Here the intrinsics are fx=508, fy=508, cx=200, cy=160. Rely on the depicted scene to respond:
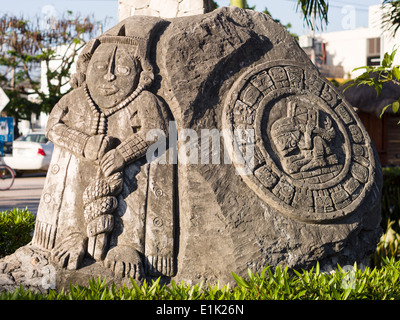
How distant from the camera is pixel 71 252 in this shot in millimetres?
3488

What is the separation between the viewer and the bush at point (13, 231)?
491 cm

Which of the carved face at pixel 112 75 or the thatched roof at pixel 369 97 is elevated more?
the thatched roof at pixel 369 97

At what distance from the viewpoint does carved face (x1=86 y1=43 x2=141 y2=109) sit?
12.4 feet

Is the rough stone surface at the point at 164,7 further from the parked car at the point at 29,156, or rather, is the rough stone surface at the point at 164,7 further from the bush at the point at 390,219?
the parked car at the point at 29,156

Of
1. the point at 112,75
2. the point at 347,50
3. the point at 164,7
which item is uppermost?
the point at 347,50

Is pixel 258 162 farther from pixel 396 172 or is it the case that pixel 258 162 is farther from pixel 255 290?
pixel 396 172

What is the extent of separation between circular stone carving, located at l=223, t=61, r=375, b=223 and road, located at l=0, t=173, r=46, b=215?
6.19m

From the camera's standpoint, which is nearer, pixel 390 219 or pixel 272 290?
pixel 272 290

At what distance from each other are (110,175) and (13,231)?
1.95 metres

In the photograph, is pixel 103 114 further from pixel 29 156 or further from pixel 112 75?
pixel 29 156

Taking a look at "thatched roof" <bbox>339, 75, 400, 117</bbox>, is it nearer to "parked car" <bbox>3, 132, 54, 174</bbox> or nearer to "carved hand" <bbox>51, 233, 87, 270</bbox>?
"carved hand" <bbox>51, 233, 87, 270</bbox>

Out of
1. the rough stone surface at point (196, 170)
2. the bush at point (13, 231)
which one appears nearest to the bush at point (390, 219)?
the rough stone surface at point (196, 170)

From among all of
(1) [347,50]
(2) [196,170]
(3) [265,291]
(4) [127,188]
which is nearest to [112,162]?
(4) [127,188]

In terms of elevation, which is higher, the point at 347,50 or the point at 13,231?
the point at 347,50
